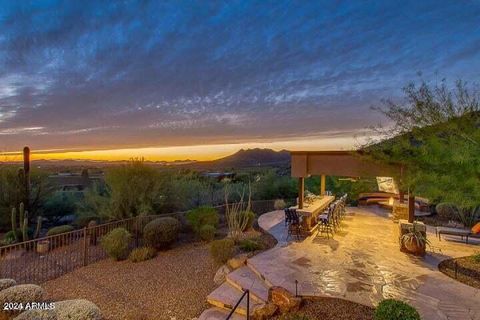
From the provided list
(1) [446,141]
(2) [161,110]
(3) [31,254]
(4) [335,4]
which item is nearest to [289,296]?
(1) [446,141]

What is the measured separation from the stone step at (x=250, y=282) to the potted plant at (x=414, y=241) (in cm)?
428

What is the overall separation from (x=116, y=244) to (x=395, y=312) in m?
7.39

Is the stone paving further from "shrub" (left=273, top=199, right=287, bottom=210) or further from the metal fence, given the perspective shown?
the metal fence

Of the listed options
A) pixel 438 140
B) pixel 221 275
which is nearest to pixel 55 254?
pixel 221 275

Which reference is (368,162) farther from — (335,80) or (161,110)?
(161,110)

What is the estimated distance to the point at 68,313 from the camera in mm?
3992

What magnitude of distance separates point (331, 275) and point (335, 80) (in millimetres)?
7453

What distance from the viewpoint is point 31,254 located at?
8.88 m

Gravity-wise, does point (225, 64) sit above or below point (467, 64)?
above

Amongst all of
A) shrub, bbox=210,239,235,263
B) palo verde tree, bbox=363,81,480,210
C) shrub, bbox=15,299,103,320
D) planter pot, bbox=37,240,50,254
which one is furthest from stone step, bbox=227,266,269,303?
planter pot, bbox=37,240,50,254

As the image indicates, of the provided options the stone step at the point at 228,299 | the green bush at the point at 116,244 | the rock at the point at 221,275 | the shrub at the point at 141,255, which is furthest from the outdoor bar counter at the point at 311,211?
the green bush at the point at 116,244

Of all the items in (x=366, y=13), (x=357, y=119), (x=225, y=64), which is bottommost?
(x=357, y=119)

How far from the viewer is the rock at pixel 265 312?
14.2ft

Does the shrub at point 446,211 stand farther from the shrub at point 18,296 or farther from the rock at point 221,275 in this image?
the shrub at point 18,296
